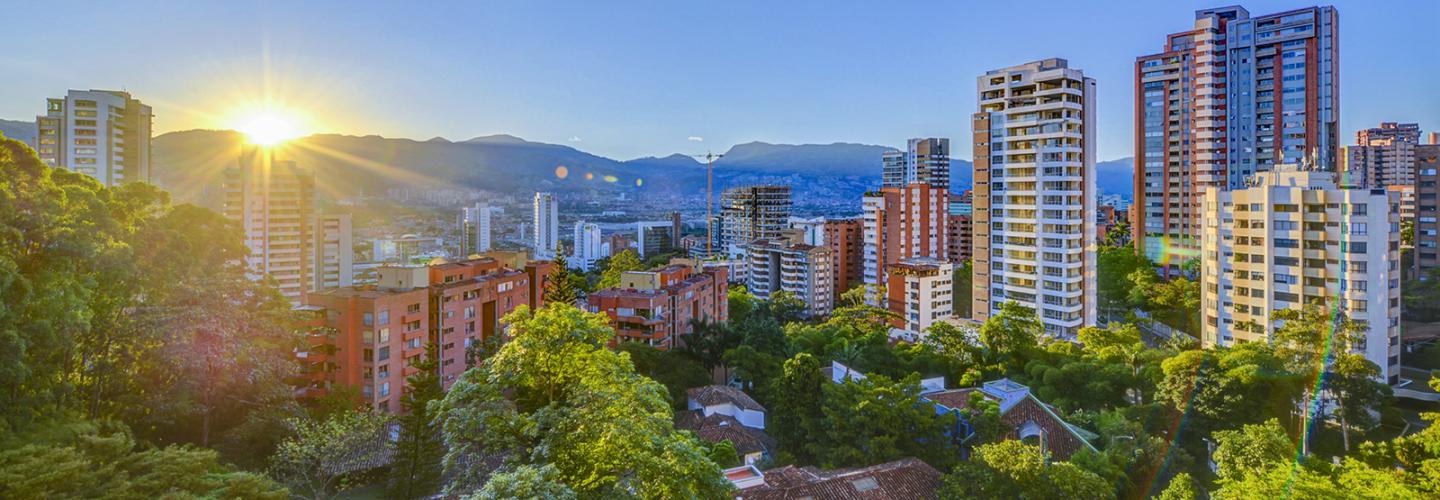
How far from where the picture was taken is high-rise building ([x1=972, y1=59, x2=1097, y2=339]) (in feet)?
84.8

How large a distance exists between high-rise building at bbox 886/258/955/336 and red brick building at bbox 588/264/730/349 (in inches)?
311

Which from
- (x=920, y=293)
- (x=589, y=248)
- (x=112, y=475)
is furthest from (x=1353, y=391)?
(x=589, y=248)

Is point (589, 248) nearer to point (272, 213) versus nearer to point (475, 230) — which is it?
point (475, 230)

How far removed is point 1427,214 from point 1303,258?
1579 cm

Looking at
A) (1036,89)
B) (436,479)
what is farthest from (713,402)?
(1036,89)

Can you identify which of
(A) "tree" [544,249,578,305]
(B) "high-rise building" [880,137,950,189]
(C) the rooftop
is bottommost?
(C) the rooftop

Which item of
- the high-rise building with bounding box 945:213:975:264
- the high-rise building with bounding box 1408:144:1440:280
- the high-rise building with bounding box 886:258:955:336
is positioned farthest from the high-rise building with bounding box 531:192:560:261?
the high-rise building with bounding box 1408:144:1440:280

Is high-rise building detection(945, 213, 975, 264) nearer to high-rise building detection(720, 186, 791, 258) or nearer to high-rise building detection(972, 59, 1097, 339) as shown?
high-rise building detection(720, 186, 791, 258)

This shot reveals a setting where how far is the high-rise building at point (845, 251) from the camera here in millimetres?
45466

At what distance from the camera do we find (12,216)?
29.9 ft

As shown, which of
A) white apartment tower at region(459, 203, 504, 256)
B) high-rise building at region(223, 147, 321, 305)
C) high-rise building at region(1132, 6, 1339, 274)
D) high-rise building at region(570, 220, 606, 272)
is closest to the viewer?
high-rise building at region(1132, 6, 1339, 274)

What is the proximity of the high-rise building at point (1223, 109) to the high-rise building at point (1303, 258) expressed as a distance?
14.0m

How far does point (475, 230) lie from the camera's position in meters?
65.8

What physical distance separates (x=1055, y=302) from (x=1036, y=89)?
7.22 metres
